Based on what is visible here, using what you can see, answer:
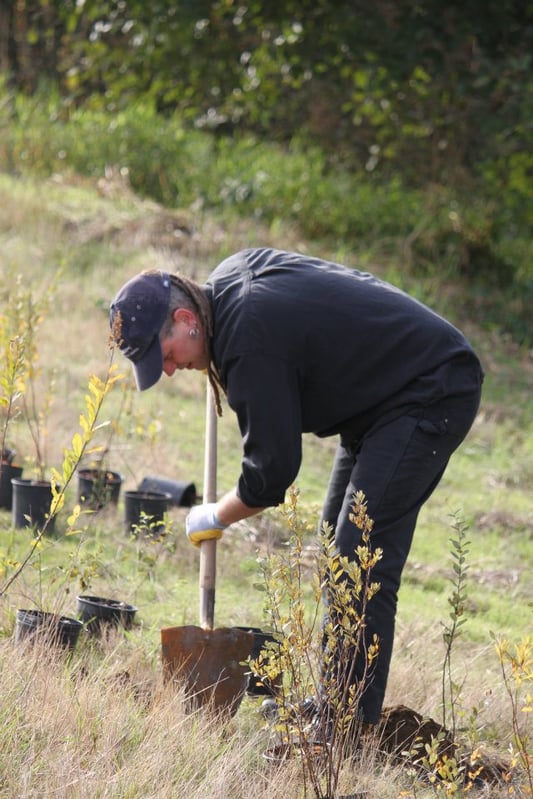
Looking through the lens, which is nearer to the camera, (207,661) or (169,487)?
(207,661)

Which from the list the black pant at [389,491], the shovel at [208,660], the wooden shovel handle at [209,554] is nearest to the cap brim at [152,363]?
the wooden shovel handle at [209,554]

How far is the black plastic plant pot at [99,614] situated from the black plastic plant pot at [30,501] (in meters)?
1.06

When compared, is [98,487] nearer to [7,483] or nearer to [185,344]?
[7,483]

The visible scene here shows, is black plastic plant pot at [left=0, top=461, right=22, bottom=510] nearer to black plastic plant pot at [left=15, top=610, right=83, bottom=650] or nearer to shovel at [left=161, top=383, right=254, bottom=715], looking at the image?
black plastic plant pot at [left=15, top=610, right=83, bottom=650]

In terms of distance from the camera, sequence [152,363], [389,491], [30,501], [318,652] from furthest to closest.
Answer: [30,501], [389,491], [152,363], [318,652]

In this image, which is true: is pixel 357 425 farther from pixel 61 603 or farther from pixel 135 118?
pixel 135 118

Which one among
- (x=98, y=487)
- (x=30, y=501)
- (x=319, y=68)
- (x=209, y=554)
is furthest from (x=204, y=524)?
(x=319, y=68)

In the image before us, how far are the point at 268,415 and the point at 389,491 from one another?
0.48 meters

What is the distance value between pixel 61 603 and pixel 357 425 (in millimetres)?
1150

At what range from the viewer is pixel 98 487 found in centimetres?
541

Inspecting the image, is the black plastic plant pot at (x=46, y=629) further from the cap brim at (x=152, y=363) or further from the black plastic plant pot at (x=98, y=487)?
the black plastic plant pot at (x=98, y=487)

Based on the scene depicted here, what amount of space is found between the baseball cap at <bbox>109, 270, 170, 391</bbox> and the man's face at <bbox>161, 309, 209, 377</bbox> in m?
0.04

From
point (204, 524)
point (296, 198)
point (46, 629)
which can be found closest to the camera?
point (46, 629)

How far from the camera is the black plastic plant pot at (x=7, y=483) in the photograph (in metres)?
5.46
